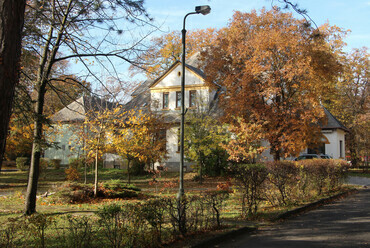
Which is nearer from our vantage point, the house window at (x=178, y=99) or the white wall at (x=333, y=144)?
the house window at (x=178, y=99)

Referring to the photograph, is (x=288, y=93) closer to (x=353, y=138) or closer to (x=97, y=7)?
(x=97, y=7)

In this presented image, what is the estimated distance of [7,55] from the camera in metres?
4.16

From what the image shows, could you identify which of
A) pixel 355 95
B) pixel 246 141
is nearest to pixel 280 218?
pixel 246 141

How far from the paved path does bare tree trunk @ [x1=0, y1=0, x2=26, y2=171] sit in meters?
5.00

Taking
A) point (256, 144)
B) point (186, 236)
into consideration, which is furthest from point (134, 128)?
point (186, 236)

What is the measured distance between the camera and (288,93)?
21016mm

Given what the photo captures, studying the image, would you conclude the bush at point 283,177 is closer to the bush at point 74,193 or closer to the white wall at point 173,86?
the bush at point 74,193

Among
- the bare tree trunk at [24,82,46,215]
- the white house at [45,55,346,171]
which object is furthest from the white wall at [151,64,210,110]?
the bare tree trunk at [24,82,46,215]

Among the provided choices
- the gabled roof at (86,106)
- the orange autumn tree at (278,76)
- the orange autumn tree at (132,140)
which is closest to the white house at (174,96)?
the gabled roof at (86,106)

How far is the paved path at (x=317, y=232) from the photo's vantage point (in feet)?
23.7

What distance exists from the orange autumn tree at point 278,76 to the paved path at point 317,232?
331 inches

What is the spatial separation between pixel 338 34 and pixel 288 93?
4599 millimetres

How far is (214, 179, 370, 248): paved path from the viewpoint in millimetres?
7211

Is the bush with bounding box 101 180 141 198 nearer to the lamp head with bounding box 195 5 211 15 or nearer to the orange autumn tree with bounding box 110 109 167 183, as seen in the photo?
the orange autumn tree with bounding box 110 109 167 183
